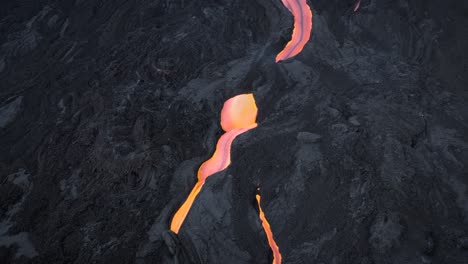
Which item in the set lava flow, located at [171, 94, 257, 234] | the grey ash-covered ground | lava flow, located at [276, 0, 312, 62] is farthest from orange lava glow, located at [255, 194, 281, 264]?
lava flow, located at [276, 0, 312, 62]

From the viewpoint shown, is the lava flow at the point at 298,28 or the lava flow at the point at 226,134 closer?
the lava flow at the point at 226,134

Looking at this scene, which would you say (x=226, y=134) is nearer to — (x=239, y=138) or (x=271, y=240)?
(x=239, y=138)

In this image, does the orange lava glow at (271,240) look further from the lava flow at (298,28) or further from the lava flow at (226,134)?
the lava flow at (298,28)

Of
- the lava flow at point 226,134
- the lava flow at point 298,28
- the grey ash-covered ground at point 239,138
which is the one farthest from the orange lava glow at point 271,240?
the lava flow at point 298,28

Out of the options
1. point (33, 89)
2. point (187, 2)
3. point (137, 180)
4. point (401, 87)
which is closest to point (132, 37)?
point (187, 2)

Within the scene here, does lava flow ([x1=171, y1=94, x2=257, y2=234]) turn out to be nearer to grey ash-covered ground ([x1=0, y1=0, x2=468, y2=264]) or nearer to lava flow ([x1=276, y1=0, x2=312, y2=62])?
grey ash-covered ground ([x1=0, y1=0, x2=468, y2=264])

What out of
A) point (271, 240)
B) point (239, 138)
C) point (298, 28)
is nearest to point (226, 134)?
point (239, 138)
